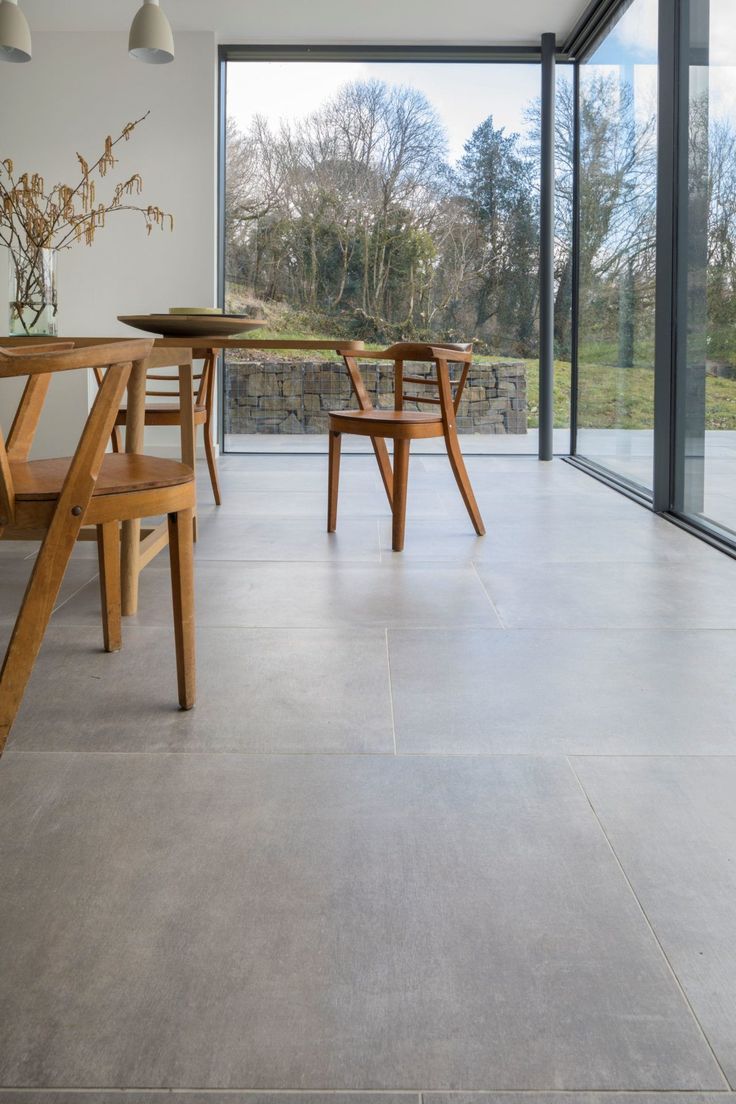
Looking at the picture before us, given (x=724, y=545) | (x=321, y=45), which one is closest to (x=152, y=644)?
(x=724, y=545)

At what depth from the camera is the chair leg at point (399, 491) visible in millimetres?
3572

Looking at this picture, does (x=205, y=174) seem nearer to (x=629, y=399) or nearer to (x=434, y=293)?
(x=434, y=293)

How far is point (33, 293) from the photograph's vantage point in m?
3.13

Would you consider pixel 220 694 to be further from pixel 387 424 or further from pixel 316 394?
pixel 316 394

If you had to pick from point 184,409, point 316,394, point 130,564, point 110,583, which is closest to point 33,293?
point 184,409

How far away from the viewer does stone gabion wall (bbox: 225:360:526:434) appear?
22.7 ft

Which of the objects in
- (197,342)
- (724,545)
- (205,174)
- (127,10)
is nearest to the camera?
(197,342)

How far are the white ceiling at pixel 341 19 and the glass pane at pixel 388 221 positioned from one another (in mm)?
253

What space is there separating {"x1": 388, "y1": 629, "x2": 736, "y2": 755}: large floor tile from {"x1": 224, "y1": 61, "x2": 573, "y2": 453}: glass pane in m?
4.50

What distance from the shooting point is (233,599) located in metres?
2.94

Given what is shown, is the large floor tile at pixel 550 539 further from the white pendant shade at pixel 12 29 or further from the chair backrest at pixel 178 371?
the white pendant shade at pixel 12 29

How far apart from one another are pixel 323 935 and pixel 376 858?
207mm

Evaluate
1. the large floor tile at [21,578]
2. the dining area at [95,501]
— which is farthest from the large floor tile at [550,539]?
the dining area at [95,501]

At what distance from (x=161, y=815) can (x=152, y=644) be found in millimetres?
970
